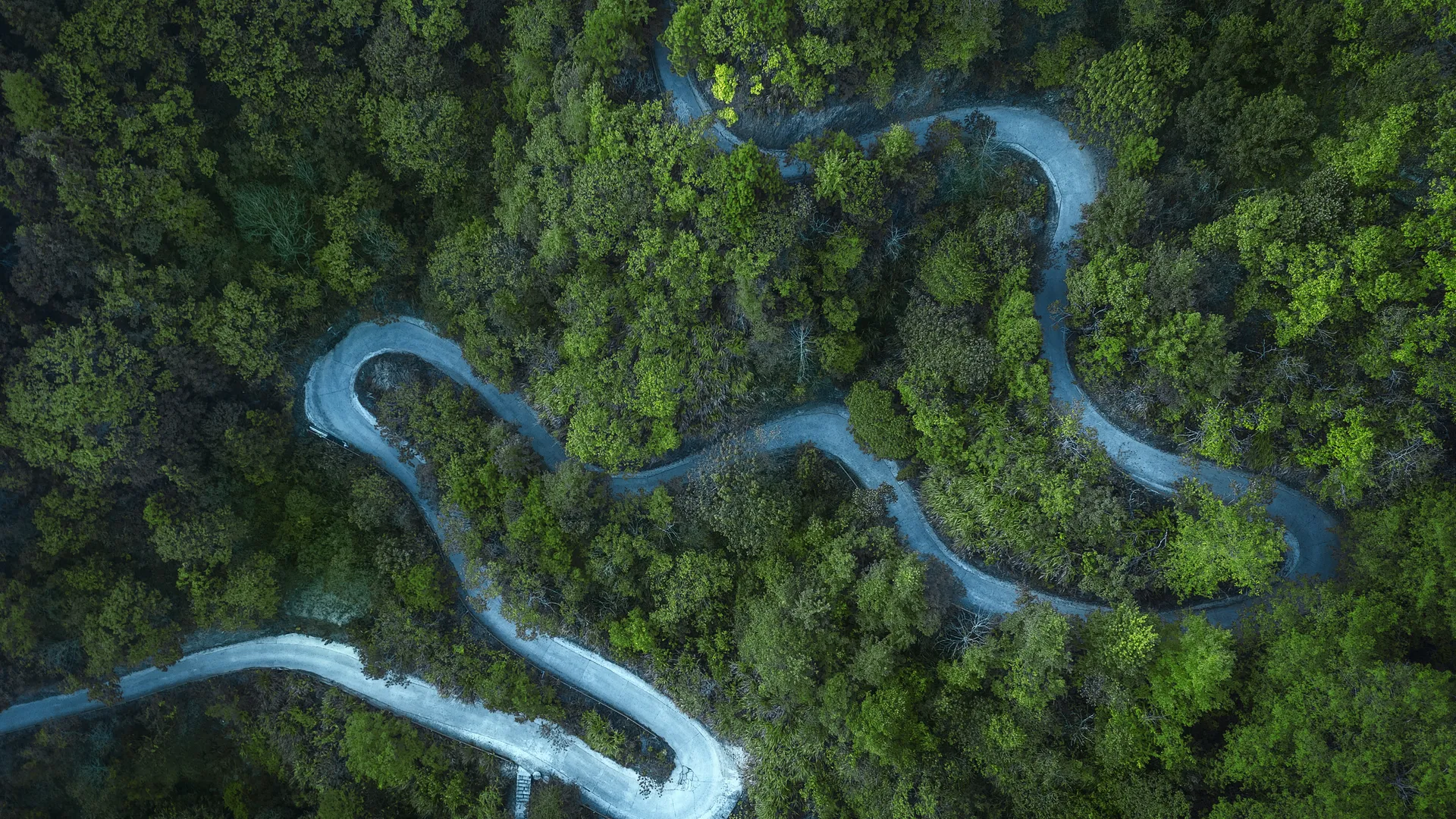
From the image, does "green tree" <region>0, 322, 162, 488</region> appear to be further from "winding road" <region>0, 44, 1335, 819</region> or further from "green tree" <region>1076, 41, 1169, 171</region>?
"green tree" <region>1076, 41, 1169, 171</region>

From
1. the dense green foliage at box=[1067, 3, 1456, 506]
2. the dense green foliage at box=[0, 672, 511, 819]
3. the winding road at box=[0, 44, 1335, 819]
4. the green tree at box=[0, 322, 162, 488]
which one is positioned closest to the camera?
the dense green foliage at box=[1067, 3, 1456, 506]

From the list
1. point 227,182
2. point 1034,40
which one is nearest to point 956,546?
point 1034,40

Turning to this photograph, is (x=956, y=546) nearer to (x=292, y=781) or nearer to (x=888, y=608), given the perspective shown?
(x=888, y=608)

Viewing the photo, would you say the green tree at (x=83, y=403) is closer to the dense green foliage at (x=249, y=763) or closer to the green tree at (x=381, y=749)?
the dense green foliage at (x=249, y=763)

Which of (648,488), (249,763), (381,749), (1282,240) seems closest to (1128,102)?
(1282,240)

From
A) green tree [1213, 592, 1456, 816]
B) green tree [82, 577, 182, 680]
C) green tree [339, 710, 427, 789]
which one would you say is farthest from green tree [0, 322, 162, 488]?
green tree [1213, 592, 1456, 816]

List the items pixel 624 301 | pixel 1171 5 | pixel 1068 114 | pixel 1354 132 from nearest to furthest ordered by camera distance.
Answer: pixel 1354 132
pixel 1171 5
pixel 1068 114
pixel 624 301
